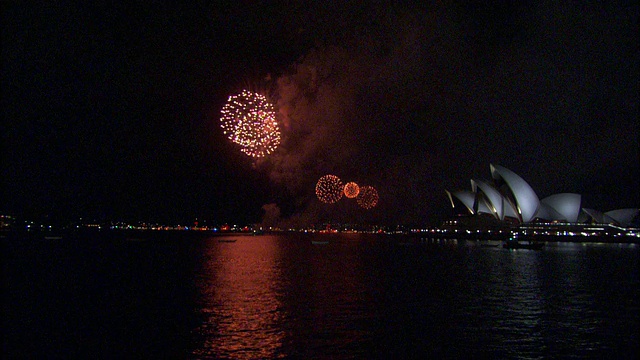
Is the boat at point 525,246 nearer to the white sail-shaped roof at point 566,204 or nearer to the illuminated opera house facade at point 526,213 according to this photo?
the illuminated opera house facade at point 526,213

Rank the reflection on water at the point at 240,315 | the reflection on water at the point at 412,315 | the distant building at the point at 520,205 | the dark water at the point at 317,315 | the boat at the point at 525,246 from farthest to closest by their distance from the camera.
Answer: the distant building at the point at 520,205, the boat at the point at 525,246, the reflection on water at the point at 412,315, the dark water at the point at 317,315, the reflection on water at the point at 240,315

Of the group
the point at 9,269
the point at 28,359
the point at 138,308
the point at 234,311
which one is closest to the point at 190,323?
the point at 234,311

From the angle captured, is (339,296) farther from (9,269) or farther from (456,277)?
(9,269)

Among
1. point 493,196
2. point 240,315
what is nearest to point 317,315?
point 240,315

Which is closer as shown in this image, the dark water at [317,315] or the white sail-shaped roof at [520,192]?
the dark water at [317,315]

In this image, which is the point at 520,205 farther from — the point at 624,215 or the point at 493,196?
the point at 624,215

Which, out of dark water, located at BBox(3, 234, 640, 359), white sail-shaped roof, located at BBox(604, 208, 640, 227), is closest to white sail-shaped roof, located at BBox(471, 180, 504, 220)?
white sail-shaped roof, located at BBox(604, 208, 640, 227)

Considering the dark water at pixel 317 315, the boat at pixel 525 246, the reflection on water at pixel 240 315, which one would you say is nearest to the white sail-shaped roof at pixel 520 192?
the boat at pixel 525 246

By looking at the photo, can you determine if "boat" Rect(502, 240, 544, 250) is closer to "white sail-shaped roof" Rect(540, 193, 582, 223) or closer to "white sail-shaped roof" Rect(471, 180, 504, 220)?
"white sail-shaped roof" Rect(471, 180, 504, 220)
